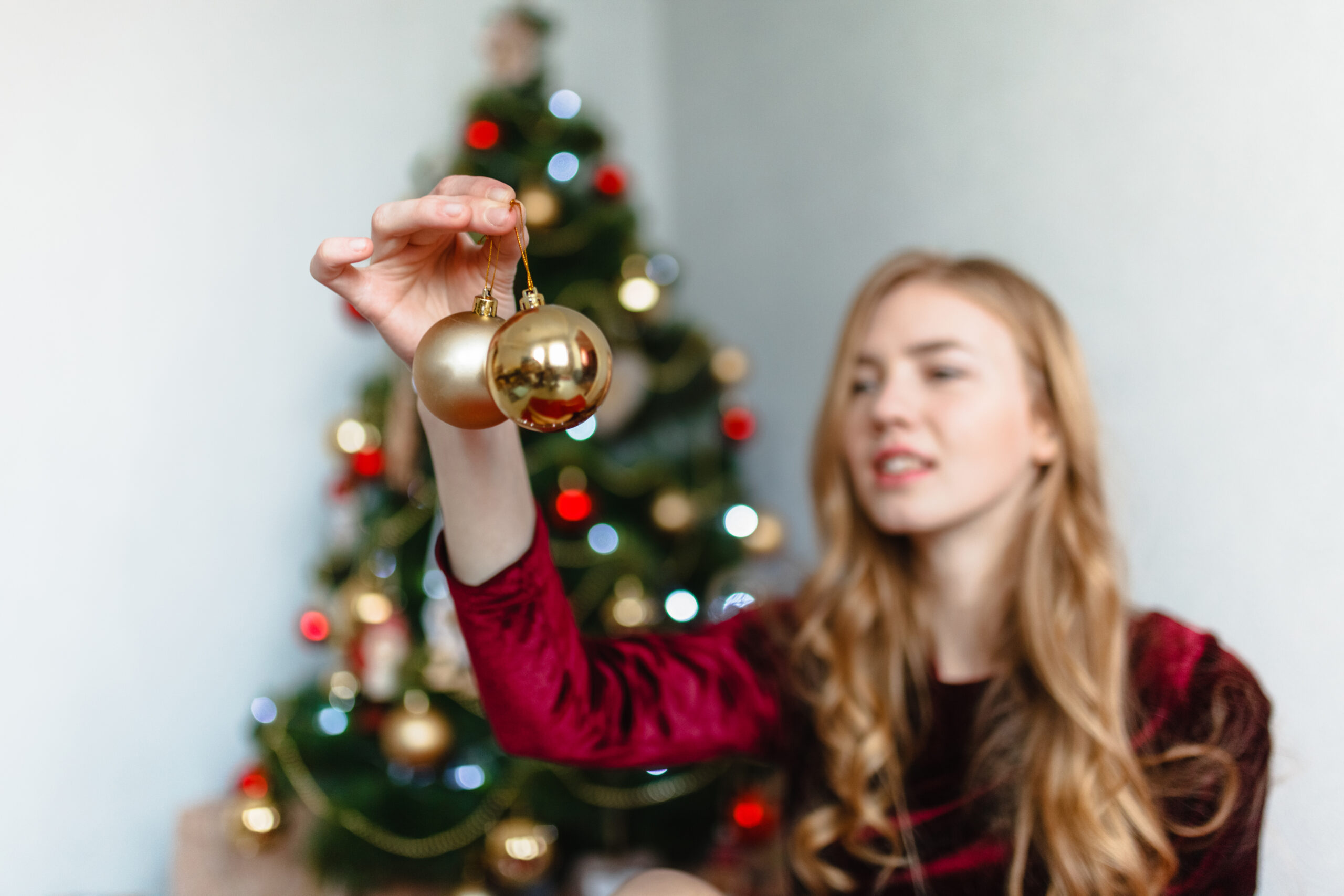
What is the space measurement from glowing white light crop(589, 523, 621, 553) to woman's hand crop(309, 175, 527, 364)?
79 cm

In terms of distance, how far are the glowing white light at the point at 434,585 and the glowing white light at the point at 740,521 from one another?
0.52m

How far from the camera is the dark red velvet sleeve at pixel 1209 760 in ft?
3.33

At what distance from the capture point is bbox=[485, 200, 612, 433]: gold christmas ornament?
0.57 m

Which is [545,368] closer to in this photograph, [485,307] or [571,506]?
[485,307]

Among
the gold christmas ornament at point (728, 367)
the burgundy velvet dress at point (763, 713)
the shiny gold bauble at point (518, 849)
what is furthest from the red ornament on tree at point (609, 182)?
the shiny gold bauble at point (518, 849)

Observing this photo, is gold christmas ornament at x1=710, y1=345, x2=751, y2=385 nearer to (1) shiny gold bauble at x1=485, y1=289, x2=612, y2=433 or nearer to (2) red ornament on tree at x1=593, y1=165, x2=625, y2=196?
(2) red ornament on tree at x1=593, y1=165, x2=625, y2=196

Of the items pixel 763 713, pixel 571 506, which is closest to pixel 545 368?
pixel 763 713

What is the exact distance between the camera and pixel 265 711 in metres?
1.56

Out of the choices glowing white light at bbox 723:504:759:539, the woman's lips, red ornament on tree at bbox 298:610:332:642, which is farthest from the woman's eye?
red ornament on tree at bbox 298:610:332:642

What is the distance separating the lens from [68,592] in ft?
4.49

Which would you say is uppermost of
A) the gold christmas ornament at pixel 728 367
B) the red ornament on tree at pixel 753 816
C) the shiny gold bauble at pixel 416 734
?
the gold christmas ornament at pixel 728 367

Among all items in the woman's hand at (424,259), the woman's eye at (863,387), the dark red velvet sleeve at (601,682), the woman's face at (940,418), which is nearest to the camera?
the woman's hand at (424,259)

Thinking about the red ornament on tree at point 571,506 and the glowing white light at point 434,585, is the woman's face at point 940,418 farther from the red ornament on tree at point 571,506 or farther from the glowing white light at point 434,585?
the glowing white light at point 434,585

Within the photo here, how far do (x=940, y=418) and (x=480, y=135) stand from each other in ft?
3.09
